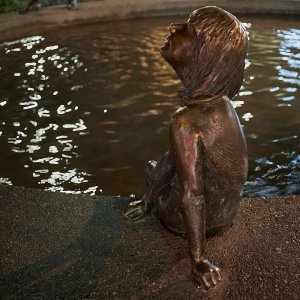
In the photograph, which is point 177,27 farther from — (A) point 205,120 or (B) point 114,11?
(B) point 114,11

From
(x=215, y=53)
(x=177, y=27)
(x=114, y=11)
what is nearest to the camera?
(x=215, y=53)

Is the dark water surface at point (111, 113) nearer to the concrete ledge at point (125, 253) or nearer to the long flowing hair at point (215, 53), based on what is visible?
the concrete ledge at point (125, 253)

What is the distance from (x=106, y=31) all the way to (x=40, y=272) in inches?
379

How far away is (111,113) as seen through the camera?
20.9 ft

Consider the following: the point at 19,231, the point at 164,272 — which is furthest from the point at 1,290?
the point at 164,272

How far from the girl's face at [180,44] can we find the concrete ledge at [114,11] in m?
9.80

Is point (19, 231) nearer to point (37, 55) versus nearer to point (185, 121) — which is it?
point (185, 121)

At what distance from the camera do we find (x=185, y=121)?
225cm

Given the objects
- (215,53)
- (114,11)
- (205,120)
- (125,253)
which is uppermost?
(215,53)

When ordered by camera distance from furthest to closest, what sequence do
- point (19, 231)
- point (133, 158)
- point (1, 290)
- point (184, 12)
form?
point (184, 12)
point (133, 158)
point (19, 231)
point (1, 290)

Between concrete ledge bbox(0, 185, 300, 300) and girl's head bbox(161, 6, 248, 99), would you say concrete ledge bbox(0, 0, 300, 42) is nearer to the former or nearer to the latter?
concrete ledge bbox(0, 185, 300, 300)

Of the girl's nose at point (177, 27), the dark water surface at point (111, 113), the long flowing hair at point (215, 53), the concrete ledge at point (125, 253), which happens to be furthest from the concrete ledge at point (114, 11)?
the long flowing hair at point (215, 53)

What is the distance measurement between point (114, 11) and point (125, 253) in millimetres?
11127

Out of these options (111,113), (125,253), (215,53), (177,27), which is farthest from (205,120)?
(111,113)
